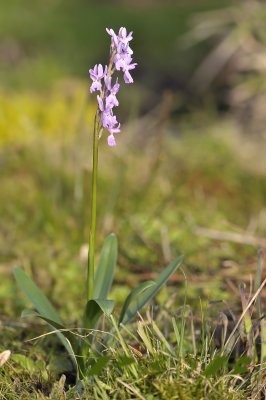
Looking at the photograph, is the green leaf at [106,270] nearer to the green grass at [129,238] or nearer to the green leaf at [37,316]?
the green grass at [129,238]

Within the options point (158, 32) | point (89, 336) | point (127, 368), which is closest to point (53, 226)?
point (89, 336)

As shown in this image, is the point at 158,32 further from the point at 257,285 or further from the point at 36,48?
the point at 257,285

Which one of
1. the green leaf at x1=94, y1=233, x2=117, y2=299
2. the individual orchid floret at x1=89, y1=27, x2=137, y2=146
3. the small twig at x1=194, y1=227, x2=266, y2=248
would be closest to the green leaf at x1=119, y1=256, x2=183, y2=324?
the green leaf at x1=94, y1=233, x2=117, y2=299

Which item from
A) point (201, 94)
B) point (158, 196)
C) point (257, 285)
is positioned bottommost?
point (257, 285)

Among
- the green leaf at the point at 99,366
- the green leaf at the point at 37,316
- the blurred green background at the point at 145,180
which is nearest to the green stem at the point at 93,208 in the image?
the green leaf at the point at 37,316

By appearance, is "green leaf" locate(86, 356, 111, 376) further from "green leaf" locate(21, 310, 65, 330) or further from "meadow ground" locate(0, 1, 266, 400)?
"green leaf" locate(21, 310, 65, 330)

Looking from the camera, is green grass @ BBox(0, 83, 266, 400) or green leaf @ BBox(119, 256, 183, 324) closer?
green grass @ BBox(0, 83, 266, 400)
